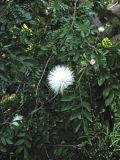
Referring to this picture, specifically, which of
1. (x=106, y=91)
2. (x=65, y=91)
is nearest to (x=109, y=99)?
(x=106, y=91)

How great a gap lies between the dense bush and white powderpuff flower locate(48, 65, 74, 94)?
5 cm

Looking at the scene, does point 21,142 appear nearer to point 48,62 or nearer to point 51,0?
point 48,62

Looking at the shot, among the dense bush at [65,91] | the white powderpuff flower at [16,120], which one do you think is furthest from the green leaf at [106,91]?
the white powderpuff flower at [16,120]

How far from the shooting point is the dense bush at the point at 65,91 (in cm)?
248

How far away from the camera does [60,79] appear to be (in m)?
2.62

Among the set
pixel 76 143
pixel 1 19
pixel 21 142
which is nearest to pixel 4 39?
pixel 1 19

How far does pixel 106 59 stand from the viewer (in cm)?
246

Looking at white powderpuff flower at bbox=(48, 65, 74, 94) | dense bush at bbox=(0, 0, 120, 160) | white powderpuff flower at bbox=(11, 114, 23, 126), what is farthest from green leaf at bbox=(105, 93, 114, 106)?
white powderpuff flower at bbox=(11, 114, 23, 126)

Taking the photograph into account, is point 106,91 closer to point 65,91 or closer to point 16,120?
point 65,91

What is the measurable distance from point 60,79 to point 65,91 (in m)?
0.09

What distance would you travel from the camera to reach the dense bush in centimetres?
248

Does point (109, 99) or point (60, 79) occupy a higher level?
point (60, 79)

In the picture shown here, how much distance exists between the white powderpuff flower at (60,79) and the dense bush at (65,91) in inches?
2.0

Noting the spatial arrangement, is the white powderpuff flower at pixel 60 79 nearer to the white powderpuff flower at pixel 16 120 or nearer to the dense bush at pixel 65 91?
the dense bush at pixel 65 91
